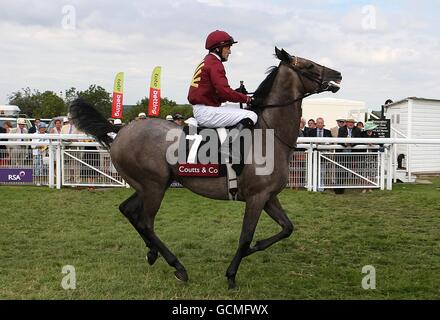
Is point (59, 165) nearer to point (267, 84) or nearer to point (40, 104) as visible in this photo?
point (267, 84)

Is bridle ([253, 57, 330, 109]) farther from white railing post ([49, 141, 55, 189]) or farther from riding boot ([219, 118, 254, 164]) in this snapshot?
white railing post ([49, 141, 55, 189])

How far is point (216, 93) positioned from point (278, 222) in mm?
1442

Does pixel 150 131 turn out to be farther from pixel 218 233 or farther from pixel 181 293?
pixel 218 233

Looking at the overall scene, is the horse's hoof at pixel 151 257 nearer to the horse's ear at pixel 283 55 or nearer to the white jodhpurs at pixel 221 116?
the white jodhpurs at pixel 221 116

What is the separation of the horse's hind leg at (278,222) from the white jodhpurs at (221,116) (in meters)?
0.88

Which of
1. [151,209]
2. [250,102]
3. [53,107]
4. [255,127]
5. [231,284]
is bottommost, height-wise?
[231,284]

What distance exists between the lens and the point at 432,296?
495 centimetres

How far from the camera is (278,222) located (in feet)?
18.3

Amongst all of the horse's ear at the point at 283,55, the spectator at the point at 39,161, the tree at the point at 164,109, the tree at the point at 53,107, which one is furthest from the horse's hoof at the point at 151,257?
the tree at the point at 53,107

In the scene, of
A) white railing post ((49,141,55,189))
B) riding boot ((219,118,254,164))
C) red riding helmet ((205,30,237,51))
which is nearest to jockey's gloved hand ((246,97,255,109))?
riding boot ((219,118,254,164))

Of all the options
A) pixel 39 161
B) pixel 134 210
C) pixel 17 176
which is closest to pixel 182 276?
pixel 134 210

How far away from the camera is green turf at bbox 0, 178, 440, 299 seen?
512 cm
